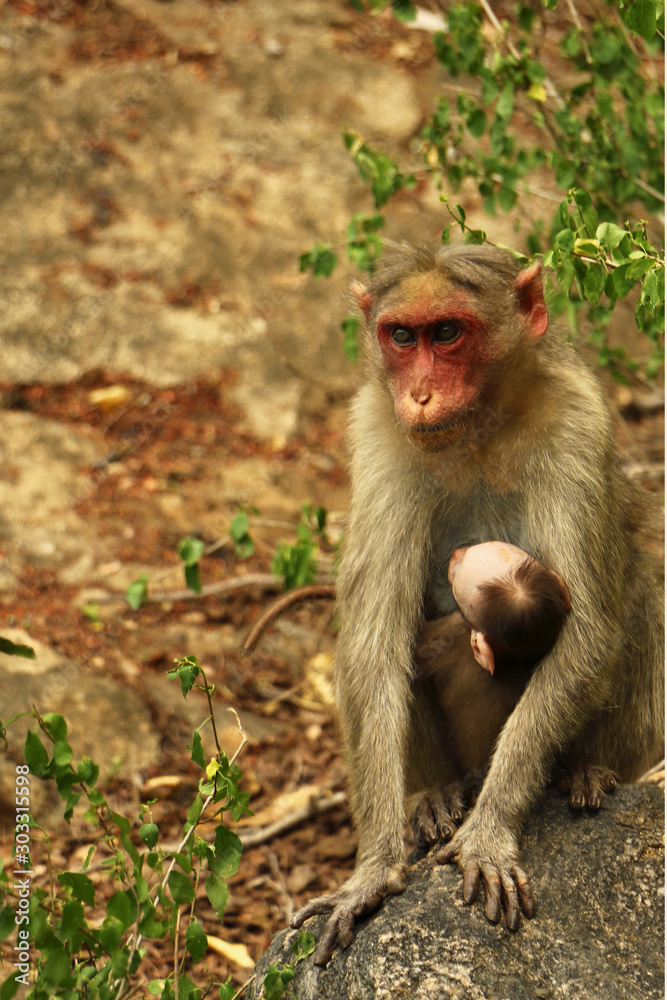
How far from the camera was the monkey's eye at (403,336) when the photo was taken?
3725mm

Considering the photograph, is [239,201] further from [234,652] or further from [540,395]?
[540,395]

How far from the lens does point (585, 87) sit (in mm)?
5371

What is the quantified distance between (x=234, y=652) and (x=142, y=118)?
19.4ft

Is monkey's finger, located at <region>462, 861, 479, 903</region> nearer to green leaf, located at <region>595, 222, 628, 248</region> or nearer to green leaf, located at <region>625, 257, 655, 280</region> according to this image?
green leaf, located at <region>625, 257, 655, 280</region>

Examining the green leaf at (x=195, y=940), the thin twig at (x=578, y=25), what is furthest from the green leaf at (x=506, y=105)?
the green leaf at (x=195, y=940)

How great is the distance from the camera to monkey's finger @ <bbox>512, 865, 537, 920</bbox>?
3.25 metres

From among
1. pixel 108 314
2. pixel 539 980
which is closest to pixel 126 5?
pixel 108 314

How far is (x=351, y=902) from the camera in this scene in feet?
11.1

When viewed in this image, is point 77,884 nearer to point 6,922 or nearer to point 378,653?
point 6,922

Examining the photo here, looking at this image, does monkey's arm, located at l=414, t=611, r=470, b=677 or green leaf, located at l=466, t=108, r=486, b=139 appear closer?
monkey's arm, located at l=414, t=611, r=470, b=677

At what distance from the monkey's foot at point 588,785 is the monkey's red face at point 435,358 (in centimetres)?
131

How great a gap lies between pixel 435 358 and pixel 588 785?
1621mm

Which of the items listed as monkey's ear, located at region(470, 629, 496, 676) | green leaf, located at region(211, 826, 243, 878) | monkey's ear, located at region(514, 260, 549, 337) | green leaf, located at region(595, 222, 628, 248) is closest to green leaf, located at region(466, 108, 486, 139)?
monkey's ear, located at region(514, 260, 549, 337)

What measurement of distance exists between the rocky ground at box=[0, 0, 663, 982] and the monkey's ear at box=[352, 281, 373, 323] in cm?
156
